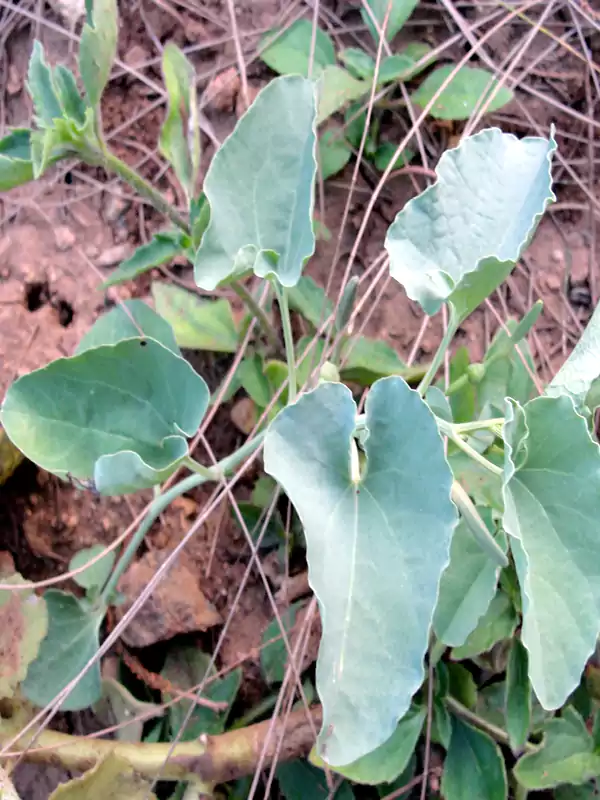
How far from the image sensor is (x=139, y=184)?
3.43 ft

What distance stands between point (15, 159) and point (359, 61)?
2.31 ft

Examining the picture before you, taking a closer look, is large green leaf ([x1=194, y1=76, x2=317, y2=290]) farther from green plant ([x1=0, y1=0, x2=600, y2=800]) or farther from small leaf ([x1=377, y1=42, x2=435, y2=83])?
small leaf ([x1=377, y1=42, x2=435, y2=83])

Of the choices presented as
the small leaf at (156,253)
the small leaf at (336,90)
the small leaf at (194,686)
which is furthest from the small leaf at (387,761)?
the small leaf at (336,90)

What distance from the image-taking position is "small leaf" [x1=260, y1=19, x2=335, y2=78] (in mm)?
1323

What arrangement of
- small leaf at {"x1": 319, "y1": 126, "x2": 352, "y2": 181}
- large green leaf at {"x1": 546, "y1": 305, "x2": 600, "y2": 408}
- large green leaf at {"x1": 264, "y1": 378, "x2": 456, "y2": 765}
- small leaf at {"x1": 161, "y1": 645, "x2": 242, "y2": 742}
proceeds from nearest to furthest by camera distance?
1. large green leaf at {"x1": 264, "y1": 378, "x2": 456, "y2": 765}
2. large green leaf at {"x1": 546, "y1": 305, "x2": 600, "y2": 408}
3. small leaf at {"x1": 161, "y1": 645, "x2": 242, "y2": 742}
4. small leaf at {"x1": 319, "y1": 126, "x2": 352, "y2": 181}

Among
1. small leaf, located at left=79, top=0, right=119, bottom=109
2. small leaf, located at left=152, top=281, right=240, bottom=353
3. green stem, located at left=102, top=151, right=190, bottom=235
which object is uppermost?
small leaf, located at left=79, top=0, right=119, bottom=109

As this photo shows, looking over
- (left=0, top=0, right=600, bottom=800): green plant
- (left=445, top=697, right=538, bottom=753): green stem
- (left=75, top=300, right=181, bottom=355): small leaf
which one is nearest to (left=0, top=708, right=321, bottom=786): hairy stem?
(left=0, top=0, right=600, bottom=800): green plant

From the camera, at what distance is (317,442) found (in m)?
0.67

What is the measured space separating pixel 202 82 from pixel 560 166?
76 centimetres

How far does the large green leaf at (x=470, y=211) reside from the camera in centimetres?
76

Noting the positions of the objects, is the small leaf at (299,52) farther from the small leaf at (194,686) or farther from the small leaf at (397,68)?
the small leaf at (194,686)

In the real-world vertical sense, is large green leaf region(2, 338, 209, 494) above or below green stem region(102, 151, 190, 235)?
below

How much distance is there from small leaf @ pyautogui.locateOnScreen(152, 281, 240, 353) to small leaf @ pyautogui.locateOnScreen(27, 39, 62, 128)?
35cm

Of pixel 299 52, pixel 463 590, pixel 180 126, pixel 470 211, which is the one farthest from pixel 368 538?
pixel 299 52
